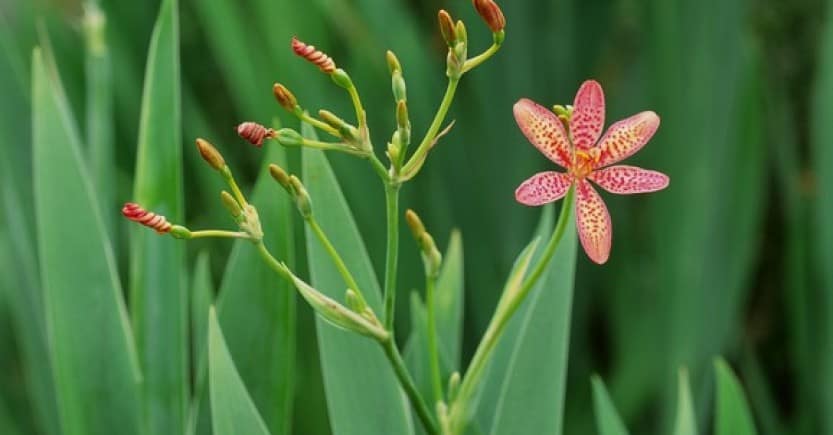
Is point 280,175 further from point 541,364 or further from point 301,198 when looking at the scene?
point 541,364

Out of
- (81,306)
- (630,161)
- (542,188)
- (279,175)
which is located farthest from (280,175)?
(630,161)

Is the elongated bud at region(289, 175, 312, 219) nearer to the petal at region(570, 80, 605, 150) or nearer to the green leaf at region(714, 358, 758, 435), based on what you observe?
the petal at region(570, 80, 605, 150)

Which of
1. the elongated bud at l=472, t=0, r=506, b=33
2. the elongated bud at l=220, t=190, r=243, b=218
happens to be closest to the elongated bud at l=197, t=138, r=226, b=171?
the elongated bud at l=220, t=190, r=243, b=218

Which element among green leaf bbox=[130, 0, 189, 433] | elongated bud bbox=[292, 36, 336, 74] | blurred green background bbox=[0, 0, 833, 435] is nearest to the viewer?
elongated bud bbox=[292, 36, 336, 74]

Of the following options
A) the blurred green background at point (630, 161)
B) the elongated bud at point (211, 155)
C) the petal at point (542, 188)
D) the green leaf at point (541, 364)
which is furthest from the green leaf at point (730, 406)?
the blurred green background at point (630, 161)

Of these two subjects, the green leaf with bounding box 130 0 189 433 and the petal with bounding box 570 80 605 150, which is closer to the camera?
the petal with bounding box 570 80 605 150

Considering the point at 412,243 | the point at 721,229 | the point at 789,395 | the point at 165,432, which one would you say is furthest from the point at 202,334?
the point at 789,395
